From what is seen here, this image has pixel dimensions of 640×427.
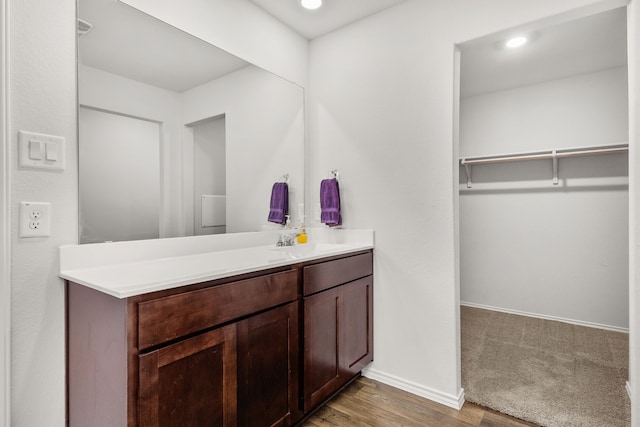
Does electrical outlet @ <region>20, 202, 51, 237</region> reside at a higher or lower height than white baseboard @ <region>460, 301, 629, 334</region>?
higher

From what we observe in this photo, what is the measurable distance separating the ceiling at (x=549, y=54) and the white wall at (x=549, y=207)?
0.74 ft

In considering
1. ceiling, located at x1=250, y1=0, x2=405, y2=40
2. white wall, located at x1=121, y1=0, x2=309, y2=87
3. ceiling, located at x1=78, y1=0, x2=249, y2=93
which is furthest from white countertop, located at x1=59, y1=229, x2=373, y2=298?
ceiling, located at x1=250, y1=0, x2=405, y2=40

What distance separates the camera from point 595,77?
119 inches

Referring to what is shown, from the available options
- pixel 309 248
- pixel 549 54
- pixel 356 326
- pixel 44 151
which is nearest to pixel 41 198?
pixel 44 151

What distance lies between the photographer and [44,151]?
4.06ft

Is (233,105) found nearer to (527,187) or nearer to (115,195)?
(115,195)

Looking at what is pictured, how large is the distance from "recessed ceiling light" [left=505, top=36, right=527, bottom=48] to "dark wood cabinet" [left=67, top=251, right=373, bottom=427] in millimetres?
2153

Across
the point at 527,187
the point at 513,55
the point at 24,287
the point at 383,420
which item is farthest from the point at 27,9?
the point at 527,187

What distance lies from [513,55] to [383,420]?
2844 millimetres

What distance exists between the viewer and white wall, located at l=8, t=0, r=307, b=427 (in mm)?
1180

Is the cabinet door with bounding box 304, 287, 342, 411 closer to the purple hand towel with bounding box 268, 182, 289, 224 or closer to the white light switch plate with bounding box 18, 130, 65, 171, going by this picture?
the purple hand towel with bounding box 268, 182, 289, 224

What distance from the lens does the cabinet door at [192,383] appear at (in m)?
1.04

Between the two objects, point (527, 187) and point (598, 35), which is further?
point (527, 187)

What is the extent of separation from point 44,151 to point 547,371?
309cm
